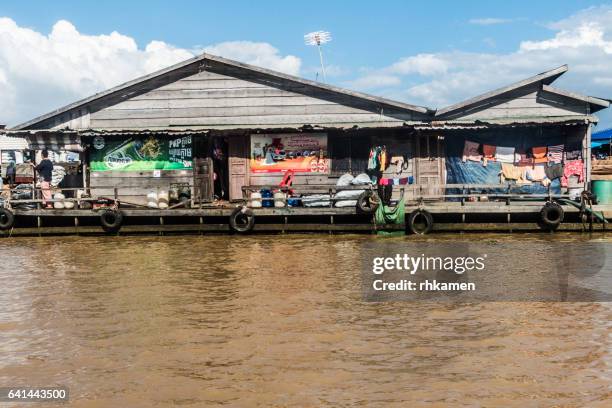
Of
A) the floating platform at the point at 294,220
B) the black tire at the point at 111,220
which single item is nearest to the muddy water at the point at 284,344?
the floating platform at the point at 294,220

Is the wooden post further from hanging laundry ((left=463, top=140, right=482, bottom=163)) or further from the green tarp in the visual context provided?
the green tarp

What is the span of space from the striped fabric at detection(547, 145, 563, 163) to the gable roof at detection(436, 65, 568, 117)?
2098mm

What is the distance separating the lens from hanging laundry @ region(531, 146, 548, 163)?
69.2ft

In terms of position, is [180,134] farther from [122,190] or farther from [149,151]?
[122,190]

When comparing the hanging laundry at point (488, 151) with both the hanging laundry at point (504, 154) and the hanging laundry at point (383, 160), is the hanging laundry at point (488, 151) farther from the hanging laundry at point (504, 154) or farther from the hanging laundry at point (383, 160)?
the hanging laundry at point (383, 160)

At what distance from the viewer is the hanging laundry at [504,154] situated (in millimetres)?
21172

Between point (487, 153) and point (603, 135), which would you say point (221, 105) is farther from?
point (603, 135)

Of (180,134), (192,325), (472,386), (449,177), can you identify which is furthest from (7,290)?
(449,177)

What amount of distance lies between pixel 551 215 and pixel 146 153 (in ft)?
41.8

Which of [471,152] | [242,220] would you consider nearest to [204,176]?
[242,220]

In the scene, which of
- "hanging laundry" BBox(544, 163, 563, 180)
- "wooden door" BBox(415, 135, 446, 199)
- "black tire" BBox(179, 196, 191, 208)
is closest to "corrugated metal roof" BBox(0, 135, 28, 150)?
"black tire" BBox(179, 196, 191, 208)

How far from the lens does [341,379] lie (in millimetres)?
6586

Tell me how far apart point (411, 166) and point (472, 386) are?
15650 mm

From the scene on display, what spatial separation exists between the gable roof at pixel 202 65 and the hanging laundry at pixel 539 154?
3.51 m
